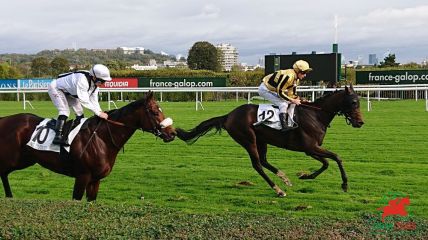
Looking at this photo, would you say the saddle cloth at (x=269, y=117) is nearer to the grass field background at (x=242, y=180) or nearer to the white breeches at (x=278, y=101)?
the white breeches at (x=278, y=101)

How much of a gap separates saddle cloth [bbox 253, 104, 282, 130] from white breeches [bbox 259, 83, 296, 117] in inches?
3.4

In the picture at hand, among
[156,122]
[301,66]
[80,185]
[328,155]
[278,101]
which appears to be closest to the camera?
[80,185]

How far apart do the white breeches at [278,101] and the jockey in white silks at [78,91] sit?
2401 mm

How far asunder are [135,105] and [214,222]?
2.41 metres

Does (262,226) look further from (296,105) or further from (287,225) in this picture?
(296,105)

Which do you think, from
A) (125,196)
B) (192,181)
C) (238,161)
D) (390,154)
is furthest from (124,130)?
(390,154)

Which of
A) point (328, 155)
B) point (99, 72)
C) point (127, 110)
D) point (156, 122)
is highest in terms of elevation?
point (99, 72)

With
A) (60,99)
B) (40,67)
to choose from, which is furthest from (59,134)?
(40,67)

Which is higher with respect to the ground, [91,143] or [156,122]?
[156,122]

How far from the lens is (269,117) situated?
7227 millimetres

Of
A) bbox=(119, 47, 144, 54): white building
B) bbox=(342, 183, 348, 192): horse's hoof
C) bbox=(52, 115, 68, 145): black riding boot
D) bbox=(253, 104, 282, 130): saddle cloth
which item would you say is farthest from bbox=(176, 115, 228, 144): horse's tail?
bbox=(119, 47, 144, 54): white building

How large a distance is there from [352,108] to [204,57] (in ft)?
157

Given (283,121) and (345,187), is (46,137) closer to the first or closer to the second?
(283,121)

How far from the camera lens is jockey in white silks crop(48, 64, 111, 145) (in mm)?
5672
